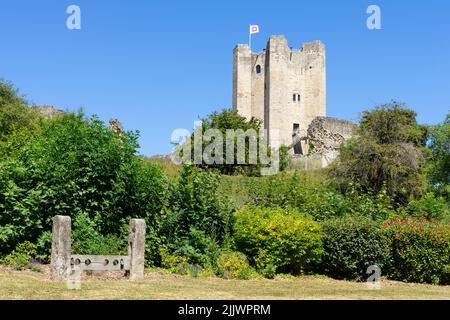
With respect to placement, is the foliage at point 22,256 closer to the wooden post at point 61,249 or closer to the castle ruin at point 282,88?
the wooden post at point 61,249

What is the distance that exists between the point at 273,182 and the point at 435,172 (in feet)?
83.7

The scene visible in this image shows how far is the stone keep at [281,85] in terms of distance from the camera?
6888cm

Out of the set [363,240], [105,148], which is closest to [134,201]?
[105,148]

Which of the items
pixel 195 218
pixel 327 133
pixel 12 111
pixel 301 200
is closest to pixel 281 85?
pixel 327 133

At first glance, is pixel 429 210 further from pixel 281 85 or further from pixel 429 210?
pixel 281 85

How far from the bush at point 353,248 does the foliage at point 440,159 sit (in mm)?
26143

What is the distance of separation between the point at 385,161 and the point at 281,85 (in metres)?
38.2

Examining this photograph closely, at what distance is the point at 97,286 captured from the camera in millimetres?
11266

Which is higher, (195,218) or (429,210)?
(429,210)

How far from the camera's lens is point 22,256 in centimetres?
1409

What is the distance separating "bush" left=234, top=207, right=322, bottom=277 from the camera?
51.8 ft

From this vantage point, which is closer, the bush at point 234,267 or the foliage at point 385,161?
the bush at point 234,267

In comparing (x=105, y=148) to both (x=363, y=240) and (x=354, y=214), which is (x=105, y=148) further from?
(x=354, y=214)

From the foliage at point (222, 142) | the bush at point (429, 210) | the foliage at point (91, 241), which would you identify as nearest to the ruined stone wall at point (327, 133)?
the foliage at point (222, 142)
